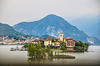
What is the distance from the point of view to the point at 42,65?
19406 millimetres

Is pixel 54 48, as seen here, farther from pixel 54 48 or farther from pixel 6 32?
pixel 6 32

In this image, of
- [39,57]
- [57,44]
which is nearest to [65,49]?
[57,44]

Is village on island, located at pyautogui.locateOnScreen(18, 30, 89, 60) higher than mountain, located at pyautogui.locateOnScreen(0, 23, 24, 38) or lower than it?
lower

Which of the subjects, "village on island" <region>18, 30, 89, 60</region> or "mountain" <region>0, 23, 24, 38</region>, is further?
"mountain" <region>0, 23, 24, 38</region>

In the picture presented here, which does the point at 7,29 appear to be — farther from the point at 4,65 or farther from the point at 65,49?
the point at 4,65

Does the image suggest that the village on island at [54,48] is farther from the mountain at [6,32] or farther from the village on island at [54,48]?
the mountain at [6,32]

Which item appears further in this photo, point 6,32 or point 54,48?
point 6,32

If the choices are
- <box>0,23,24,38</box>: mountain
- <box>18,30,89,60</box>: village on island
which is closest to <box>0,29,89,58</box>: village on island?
<box>18,30,89,60</box>: village on island

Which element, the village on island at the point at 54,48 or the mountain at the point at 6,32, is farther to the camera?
the mountain at the point at 6,32

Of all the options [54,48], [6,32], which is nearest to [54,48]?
[54,48]

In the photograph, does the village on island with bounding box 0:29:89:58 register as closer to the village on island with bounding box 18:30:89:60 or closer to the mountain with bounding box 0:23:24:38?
the village on island with bounding box 18:30:89:60

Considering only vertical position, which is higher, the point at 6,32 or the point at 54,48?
the point at 6,32

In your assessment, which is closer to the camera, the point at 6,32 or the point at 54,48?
the point at 54,48

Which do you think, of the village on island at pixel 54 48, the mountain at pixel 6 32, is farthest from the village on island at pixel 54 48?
the mountain at pixel 6 32
